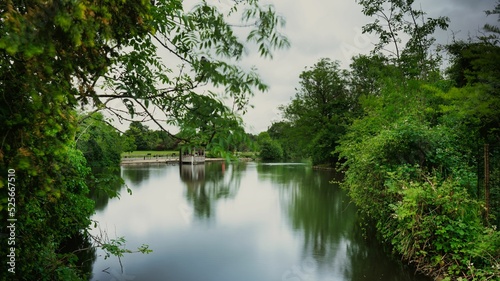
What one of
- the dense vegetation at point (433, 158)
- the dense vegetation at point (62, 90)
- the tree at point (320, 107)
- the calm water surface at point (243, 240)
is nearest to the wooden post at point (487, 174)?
the dense vegetation at point (433, 158)

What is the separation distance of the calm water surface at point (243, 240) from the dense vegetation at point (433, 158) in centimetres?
76

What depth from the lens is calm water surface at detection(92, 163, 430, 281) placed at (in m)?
6.29

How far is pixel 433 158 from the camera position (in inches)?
269

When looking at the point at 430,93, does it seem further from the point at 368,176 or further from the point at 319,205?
the point at 319,205

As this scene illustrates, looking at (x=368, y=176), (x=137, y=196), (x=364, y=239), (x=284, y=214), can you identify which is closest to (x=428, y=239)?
(x=368, y=176)

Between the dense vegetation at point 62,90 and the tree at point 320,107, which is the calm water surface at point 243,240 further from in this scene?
the tree at point 320,107

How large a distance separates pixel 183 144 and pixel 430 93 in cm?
872

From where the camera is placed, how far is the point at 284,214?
1156cm

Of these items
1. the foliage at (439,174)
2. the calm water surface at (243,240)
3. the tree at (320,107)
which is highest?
the tree at (320,107)

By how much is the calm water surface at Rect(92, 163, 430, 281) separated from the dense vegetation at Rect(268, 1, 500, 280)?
0.76m

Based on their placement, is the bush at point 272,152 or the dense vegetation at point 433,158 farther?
the bush at point 272,152

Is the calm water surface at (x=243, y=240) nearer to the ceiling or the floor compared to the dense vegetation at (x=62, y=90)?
nearer to the floor

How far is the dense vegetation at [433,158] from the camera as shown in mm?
4879

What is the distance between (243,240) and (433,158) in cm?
462
